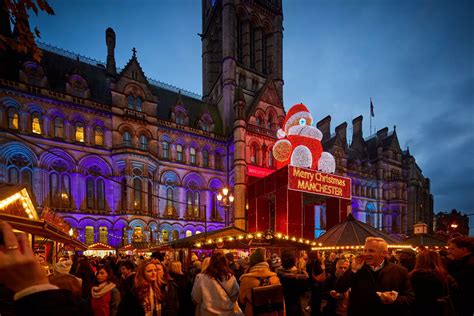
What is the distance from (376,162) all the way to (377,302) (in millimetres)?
46524

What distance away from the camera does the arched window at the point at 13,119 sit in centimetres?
2110

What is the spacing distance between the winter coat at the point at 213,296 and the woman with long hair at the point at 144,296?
21.9 inches

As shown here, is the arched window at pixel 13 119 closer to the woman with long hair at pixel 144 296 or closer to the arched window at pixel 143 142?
the arched window at pixel 143 142

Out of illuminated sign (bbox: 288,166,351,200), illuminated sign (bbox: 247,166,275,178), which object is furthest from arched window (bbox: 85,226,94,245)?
illuminated sign (bbox: 288,166,351,200)

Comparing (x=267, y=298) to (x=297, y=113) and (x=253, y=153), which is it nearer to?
(x=297, y=113)

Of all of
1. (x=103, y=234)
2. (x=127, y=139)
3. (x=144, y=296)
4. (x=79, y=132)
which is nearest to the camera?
(x=144, y=296)

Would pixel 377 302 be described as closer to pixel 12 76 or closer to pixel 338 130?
pixel 12 76

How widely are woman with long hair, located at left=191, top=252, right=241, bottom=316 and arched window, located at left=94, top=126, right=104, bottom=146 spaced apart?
2369 cm

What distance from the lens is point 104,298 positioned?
4285 mm

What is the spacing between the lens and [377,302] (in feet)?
10.4

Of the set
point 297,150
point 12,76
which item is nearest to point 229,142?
point 297,150

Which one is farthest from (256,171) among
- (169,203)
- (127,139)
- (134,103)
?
(134,103)

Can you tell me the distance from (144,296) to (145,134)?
24.3m

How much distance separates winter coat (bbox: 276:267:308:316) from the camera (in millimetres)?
4871
